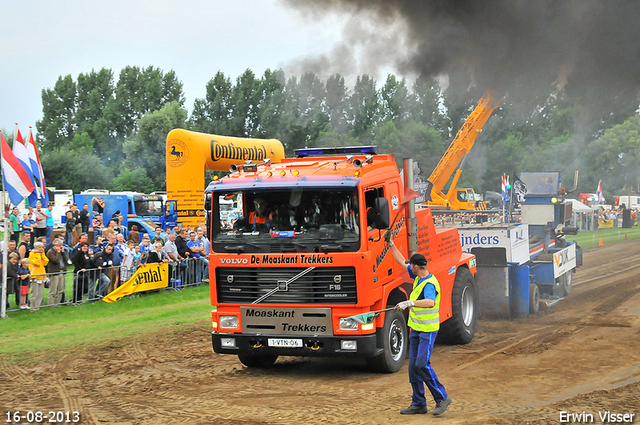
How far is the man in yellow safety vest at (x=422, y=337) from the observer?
23.1 ft

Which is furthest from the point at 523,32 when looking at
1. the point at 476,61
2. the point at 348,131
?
the point at 348,131

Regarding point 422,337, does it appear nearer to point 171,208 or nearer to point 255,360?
point 255,360

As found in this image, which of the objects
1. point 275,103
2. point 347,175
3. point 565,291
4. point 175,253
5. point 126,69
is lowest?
point 565,291

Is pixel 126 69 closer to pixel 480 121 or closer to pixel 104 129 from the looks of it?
pixel 104 129

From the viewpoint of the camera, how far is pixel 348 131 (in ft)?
90.7

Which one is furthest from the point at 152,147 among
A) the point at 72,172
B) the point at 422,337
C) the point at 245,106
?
the point at 422,337

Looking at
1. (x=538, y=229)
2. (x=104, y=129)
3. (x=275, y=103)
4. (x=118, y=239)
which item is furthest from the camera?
(x=104, y=129)

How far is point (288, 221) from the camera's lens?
871 cm

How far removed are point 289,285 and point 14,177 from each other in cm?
896

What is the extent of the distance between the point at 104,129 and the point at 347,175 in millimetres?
62028

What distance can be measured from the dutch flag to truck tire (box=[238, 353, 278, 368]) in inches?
303

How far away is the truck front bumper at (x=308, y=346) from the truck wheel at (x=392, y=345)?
197mm

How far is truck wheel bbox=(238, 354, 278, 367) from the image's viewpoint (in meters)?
9.56

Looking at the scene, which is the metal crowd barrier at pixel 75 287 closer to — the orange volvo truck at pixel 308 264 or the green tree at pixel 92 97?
the orange volvo truck at pixel 308 264
